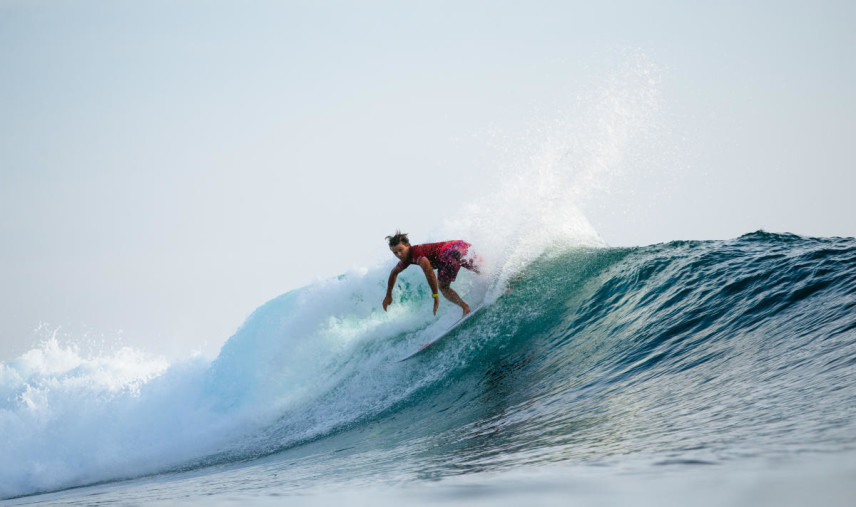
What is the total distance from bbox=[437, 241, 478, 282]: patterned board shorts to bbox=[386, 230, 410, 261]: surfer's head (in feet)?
1.76

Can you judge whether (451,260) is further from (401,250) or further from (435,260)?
(401,250)

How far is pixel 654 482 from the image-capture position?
86.5 inches

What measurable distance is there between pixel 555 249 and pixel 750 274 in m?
3.22

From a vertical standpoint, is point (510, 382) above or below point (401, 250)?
below

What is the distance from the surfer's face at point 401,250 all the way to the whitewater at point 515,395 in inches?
48.7

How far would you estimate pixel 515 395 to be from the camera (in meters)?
5.80

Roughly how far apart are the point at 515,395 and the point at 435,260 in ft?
8.19

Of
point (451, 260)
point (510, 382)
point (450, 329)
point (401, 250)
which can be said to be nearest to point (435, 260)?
point (451, 260)

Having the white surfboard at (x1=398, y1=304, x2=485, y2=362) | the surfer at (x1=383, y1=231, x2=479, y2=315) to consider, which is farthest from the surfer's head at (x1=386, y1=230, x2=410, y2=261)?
the white surfboard at (x1=398, y1=304, x2=485, y2=362)

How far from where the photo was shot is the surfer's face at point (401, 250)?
7.45 m

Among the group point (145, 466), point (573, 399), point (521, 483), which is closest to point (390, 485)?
point (521, 483)

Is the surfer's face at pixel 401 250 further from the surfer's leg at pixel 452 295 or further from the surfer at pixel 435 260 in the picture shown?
the surfer's leg at pixel 452 295

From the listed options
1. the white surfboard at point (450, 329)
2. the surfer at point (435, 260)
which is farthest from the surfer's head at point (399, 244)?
the white surfboard at point (450, 329)

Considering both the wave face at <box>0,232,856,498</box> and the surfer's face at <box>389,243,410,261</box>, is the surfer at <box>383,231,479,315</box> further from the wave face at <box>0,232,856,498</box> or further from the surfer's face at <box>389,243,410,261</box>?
the wave face at <box>0,232,856,498</box>
